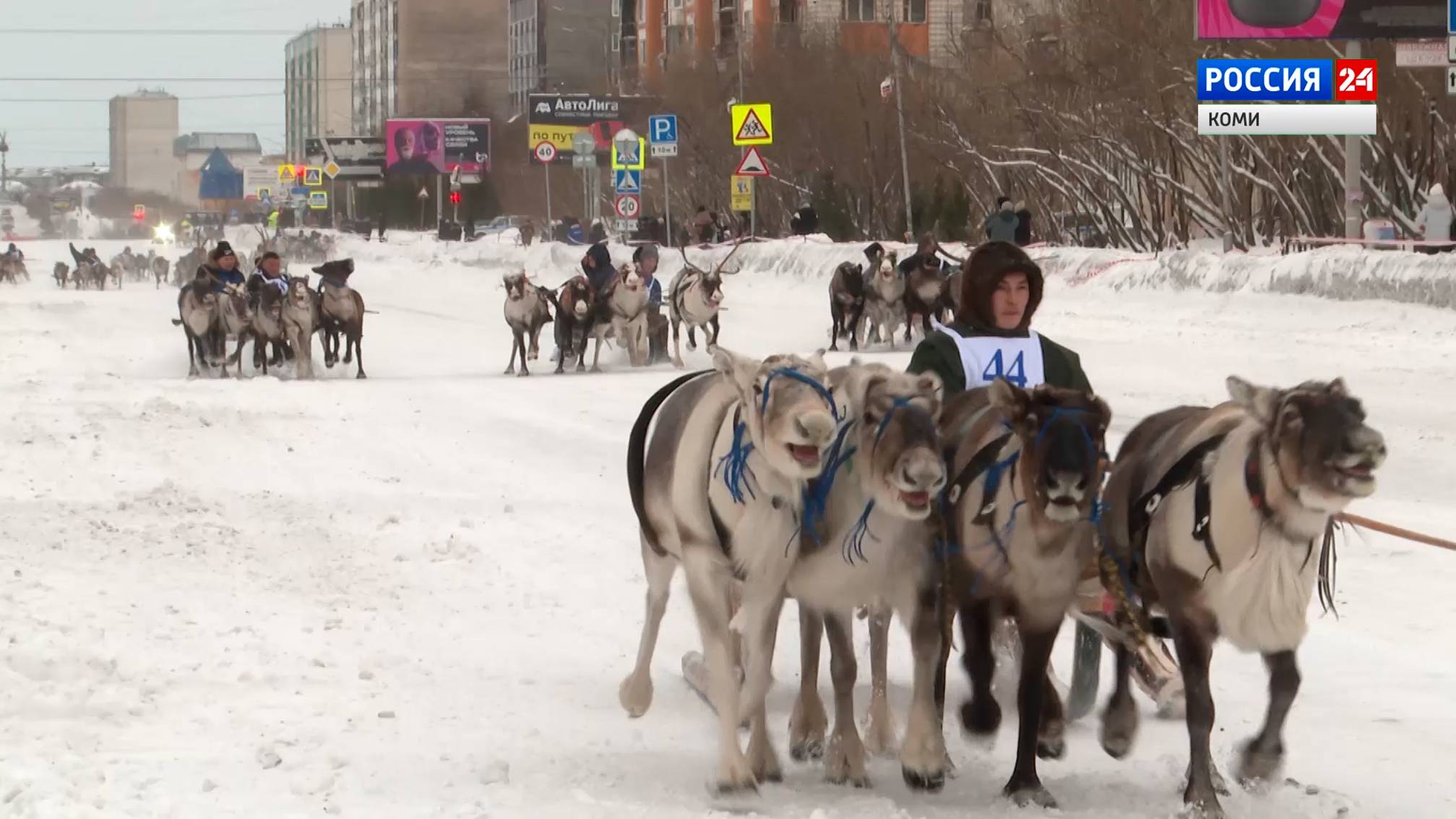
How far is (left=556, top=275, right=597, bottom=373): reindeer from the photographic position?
23641mm

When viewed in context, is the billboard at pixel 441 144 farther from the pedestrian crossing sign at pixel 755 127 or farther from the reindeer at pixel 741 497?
the reindeer at pixel 741 497

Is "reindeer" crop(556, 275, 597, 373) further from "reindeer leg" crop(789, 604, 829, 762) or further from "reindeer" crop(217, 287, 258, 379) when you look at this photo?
"reindeer leg" crop(789, 604, 829, 762)

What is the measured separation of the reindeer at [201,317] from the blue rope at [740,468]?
18936 millimetres

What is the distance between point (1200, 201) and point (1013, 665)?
1146 inches

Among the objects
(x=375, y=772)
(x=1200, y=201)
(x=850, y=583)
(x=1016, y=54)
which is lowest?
(x=375, y=772)

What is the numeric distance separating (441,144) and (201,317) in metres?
76.4

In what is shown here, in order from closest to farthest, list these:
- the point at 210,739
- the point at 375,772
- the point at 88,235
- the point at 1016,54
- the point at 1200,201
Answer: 1. the point at 375,772
2. the point at 210,739
3. the point at 1200,201
4. the point at 1016,54
5. the point at 88,235

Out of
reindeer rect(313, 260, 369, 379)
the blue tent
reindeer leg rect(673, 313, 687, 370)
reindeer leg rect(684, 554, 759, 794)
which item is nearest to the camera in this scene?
reindeer leg rect(684, 554, 759, 794)

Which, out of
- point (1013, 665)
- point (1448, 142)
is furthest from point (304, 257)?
point (1013, 665)

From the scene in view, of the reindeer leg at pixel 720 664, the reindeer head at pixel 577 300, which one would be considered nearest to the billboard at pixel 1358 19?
the reindeer head at pixel 577 300

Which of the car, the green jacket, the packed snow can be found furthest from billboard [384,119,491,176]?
the green jacket

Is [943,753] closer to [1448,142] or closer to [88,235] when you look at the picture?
[1448,142]

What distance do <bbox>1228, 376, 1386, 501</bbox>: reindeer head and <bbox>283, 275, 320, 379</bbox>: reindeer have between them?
19.3 meters

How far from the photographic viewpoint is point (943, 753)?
20.3 feet
